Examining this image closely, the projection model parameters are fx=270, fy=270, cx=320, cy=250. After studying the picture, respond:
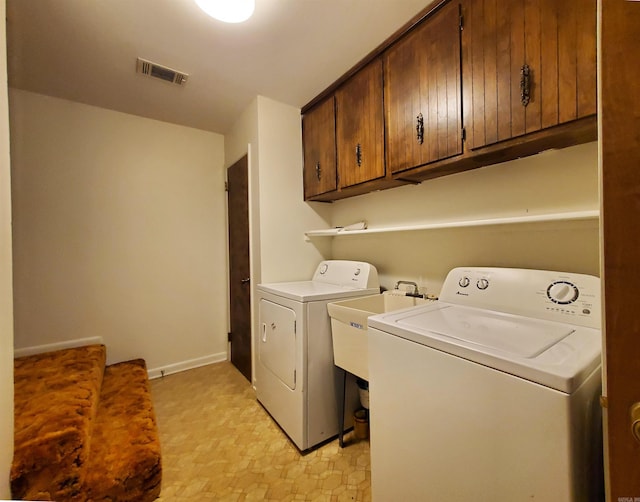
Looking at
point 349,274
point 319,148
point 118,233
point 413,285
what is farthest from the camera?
point 118,233

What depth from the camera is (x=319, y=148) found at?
221 cm

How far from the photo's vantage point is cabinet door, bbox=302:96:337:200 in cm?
209

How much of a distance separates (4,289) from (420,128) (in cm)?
189

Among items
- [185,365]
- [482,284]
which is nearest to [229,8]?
[482,284]

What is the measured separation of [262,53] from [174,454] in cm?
256

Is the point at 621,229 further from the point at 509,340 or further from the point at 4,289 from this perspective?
the point at 4,289

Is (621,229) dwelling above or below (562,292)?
above

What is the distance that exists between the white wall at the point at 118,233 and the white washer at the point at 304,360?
1.31m

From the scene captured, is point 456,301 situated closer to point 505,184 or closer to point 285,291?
point 505,184

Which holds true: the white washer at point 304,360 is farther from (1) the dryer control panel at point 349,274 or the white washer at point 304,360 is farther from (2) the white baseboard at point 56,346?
(2) the white baseboard at point 56,346

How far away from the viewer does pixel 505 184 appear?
1427 mm

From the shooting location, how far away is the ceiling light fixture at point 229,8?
125 cm

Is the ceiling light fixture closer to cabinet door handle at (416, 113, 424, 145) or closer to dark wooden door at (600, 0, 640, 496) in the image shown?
cabinet door handle at (416, 113, 424, 145)

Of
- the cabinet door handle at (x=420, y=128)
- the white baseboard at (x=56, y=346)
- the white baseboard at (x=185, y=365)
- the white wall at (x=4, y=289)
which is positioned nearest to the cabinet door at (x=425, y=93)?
the cabinet door handle at (x=420, y=128)
